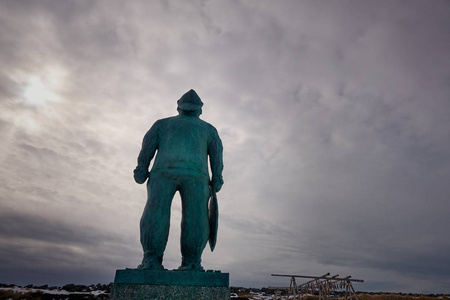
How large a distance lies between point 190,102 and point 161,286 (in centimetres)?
291

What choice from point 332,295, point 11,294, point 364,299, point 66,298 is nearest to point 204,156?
point 66,298

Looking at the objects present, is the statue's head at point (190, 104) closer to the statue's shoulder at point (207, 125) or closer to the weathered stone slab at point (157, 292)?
the statue's shoulder at point (207, 125)

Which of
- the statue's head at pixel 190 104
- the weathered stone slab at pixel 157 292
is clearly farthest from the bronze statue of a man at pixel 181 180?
the weathered stone slab at pixel 157 292

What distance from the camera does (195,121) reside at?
199 inches

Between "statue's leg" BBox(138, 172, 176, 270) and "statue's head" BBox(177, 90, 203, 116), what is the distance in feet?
4.22

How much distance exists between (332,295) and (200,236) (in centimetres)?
1689

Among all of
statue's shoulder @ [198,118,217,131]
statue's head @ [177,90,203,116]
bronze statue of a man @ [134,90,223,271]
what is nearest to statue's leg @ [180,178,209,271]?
bronze statue of a man @ [134,90,223,271]

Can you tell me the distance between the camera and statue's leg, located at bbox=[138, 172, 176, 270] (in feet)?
13.8

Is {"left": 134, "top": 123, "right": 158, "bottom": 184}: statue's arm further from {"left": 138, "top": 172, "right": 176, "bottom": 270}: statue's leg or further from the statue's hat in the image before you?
the statue's hat

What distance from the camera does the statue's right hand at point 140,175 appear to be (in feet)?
16.0

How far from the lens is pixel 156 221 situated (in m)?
4.29

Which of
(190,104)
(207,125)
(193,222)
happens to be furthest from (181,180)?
(190,104)

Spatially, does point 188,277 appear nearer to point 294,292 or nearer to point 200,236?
point 200,236

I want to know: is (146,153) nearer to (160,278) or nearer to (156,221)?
(156,221)
